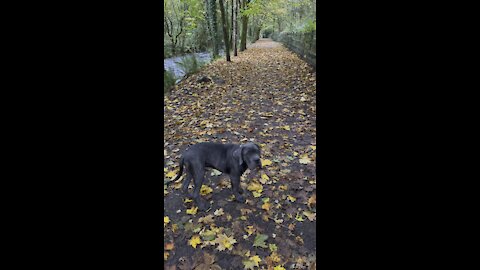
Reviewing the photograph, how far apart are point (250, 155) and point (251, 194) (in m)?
1.00

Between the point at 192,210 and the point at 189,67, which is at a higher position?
the point at 189,67

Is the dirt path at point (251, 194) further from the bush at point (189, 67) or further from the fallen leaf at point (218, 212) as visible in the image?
the bush at point (189, 67)

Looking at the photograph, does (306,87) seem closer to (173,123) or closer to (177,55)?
(173,123)

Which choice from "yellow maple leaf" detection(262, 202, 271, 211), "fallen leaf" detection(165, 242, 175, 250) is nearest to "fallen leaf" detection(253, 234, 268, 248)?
"yellow maple leaf" detection(262, 202, 271, 211)

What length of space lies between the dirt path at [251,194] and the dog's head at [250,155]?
779 mm

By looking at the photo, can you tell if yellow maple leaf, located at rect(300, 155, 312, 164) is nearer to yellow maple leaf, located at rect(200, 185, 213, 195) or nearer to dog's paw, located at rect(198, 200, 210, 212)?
yellow maple leaf, located at rect(200, 185, 213, 195)

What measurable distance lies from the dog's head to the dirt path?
0.78 m

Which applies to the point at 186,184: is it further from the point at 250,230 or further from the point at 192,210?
the point at 250,230

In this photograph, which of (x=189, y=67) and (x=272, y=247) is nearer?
(x=272, y=247)

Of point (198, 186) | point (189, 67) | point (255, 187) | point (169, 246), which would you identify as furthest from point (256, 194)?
point (189, 67)

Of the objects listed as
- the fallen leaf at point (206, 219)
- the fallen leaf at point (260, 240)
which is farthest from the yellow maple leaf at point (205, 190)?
the fallen leaf at point (260, 240)

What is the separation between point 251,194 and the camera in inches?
164

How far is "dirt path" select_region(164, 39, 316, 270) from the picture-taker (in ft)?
10.1
